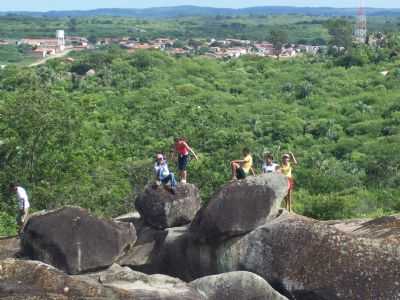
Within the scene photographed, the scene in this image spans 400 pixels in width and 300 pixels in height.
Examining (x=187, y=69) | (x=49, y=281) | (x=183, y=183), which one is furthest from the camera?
(x=187, y=69)

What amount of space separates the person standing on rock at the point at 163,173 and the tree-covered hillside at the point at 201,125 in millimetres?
7195

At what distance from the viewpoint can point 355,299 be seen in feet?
42.4

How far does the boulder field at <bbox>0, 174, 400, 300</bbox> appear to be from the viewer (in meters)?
12.3

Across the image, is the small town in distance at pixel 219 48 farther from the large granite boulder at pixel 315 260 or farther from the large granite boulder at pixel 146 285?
the large granite boulder at pixel 146 285

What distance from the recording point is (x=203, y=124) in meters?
48.2

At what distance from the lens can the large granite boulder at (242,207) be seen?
1520cm

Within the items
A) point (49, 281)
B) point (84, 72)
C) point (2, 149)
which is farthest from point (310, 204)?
point (84, 72)

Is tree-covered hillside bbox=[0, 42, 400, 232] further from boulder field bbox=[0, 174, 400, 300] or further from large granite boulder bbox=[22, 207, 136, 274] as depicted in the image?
large granite boulder bbox=[22, 207, 136, 274]

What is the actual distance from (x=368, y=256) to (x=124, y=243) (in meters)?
4.81

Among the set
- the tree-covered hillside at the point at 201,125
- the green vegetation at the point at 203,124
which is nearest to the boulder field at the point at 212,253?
the green vegetation at the point at 203,124

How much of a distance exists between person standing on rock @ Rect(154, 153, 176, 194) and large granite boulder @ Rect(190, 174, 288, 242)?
2137mm

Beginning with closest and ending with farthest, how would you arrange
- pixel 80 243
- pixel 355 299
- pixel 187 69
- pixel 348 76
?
Answer: pixel 355 299, pixel 80 243, pixel 348 76, pixel 187 69

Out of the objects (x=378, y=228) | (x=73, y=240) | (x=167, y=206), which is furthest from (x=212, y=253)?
(x=378, y=228)

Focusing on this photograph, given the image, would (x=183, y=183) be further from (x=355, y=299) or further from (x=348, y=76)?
(x=348, y=76)
